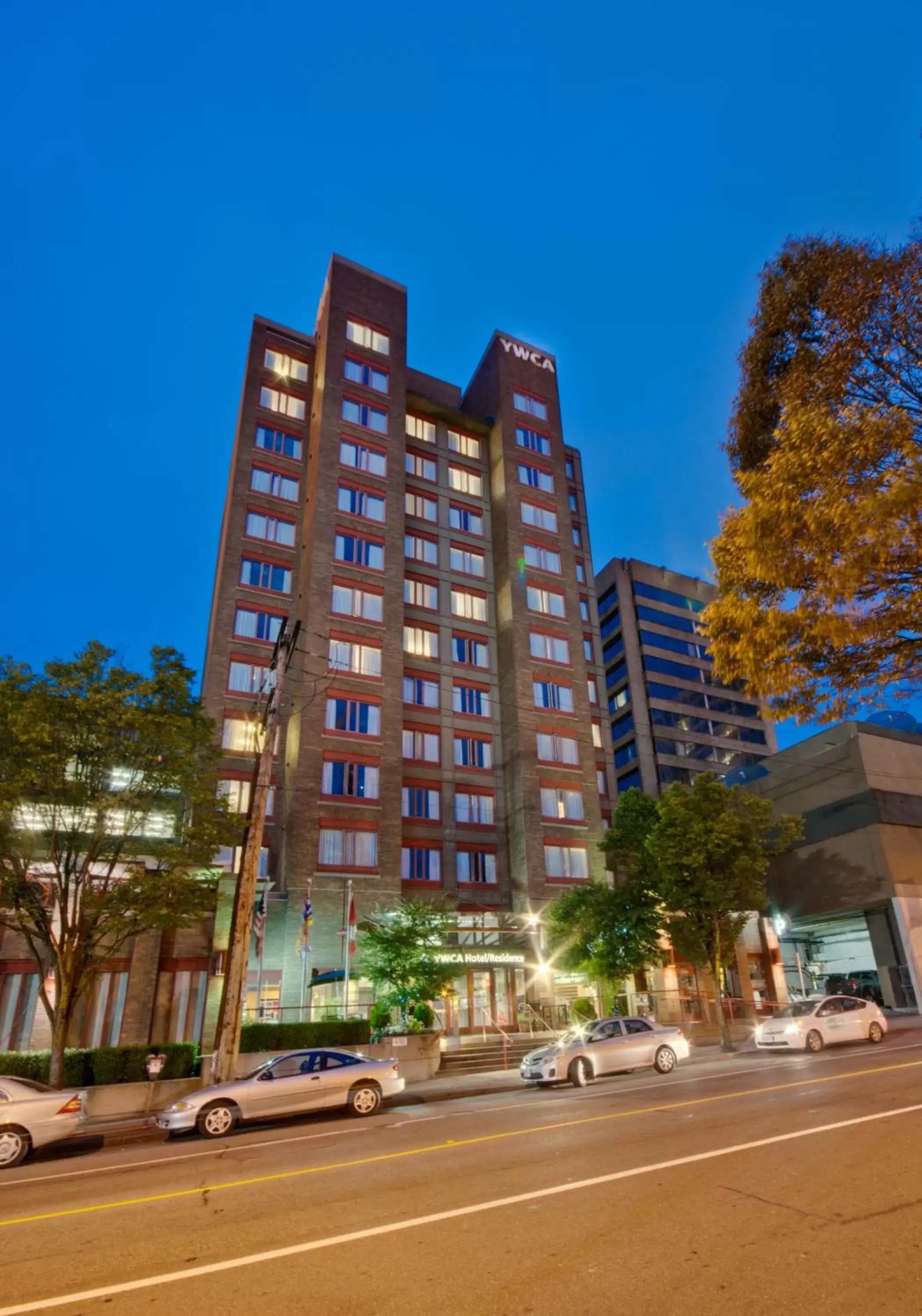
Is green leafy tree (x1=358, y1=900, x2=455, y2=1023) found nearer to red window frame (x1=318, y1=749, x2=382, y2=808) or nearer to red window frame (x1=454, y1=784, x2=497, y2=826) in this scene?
red window frame (x1=318, y1=749, x2=382, y2=808)

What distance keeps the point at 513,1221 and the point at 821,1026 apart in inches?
751

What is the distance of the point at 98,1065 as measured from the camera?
62.5 feet

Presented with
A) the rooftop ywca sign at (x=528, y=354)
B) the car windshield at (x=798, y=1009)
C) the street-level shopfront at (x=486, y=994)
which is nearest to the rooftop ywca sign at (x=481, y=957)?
the street-level shopfront at (x=486, y=994)

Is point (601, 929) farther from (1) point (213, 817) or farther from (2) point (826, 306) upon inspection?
(2) point (826, 306)

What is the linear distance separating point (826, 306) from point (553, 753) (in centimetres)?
3089

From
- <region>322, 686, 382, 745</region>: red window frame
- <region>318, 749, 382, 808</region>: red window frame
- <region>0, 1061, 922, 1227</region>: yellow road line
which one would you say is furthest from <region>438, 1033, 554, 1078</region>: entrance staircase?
<region>322, 686, 382, 745</region>: red window frame

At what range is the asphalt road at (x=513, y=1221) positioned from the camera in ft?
15.8

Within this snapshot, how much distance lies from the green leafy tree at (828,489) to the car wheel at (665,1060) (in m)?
12.1

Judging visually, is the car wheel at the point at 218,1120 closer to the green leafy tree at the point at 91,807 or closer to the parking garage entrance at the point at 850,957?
the green leafy tree at the point at 91,807

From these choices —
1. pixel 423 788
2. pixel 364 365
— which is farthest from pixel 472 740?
pixel 364 365

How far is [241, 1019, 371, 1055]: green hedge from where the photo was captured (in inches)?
858

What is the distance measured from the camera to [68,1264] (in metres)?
6.13

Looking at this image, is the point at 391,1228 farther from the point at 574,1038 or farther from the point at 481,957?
the point at 481,957

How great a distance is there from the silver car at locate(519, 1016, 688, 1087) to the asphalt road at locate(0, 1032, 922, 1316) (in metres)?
6.90
